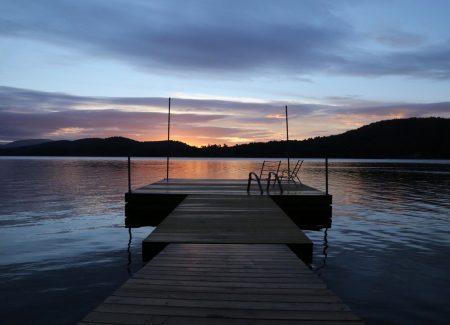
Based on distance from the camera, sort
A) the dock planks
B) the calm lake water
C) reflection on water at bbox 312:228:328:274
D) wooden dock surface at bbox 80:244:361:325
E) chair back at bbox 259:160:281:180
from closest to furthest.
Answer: wooden dock surface at bbox 80:244:361:325 < the calm lake water < the dock planks < reflection on water at bbox 312:228:328:274 < chair back at bbox 259:160:281:180

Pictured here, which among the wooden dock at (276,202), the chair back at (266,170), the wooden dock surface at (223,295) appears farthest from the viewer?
the chair back at (266,170)

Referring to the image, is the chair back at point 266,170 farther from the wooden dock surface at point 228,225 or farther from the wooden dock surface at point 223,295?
the wooden dock surface at point 223,295

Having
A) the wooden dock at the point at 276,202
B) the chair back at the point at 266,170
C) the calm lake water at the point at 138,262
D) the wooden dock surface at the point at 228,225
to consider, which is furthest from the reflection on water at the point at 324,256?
the chair back at the point at 266,170

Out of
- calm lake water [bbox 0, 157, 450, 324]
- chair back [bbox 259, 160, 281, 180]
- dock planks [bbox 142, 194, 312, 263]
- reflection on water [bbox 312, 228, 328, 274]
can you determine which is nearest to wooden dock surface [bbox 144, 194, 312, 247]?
dock planks [bbox 142, 194, 312, 263]

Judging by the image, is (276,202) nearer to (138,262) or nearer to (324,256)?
(324,256)

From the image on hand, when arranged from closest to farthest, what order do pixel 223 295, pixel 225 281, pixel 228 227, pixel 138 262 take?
pixel 223 295 → pixel 225 281 → pixel 228 227 → pixel 138 262

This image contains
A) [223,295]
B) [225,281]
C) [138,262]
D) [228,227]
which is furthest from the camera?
[138,262]

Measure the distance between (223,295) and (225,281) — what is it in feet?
1.83

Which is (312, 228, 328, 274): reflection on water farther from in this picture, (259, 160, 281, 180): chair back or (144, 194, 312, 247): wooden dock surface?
(259, 160, 281, 180): chair back

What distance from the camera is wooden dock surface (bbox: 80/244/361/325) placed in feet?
13.2

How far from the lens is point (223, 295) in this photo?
15.5 feet

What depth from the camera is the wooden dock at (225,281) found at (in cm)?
408

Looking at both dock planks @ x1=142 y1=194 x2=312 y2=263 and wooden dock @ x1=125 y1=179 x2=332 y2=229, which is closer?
dock planks @ x1=142 y1=194 x2=312 y2=263

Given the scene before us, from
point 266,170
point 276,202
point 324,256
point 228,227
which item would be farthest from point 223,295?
point 266,170
